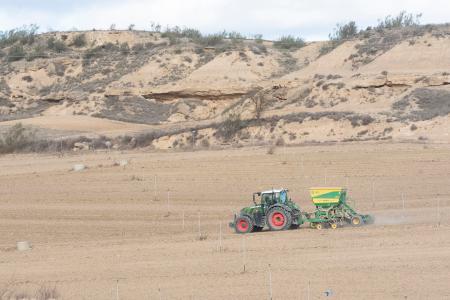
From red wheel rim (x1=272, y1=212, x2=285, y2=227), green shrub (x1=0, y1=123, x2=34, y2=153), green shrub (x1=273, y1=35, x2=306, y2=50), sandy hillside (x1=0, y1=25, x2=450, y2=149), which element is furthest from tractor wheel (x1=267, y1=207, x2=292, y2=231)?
green shrub (x1=273, y1=35, x2=306, y2=50)

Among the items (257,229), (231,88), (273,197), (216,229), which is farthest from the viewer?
(231,88)

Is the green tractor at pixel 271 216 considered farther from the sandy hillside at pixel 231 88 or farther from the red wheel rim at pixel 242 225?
the sandy hillside at pixel 231 88


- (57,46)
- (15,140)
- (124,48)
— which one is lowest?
(15,140)

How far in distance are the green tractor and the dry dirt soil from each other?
1.01ft

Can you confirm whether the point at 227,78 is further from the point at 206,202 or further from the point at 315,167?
the point at 206,202

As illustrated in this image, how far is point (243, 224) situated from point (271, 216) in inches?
29.1

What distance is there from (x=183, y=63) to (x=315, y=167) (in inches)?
1366

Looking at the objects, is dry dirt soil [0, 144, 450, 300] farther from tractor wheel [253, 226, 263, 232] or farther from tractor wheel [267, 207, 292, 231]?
tractor wheel [253, 226, 263, 232]

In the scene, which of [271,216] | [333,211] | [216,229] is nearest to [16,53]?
[216,229]

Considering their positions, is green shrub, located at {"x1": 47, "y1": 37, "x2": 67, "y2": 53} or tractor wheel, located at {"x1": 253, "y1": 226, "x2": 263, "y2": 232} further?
green shrub, located at {"x1": 47, "y1": 37, "x2": 67, "y2": 53}

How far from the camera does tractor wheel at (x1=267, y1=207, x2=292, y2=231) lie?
22516mm

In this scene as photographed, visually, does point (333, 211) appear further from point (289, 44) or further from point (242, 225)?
point (289, 44)

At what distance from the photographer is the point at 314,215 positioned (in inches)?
899

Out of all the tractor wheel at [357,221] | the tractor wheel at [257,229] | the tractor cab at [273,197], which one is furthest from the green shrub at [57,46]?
the tractor wheel at [357,221]
